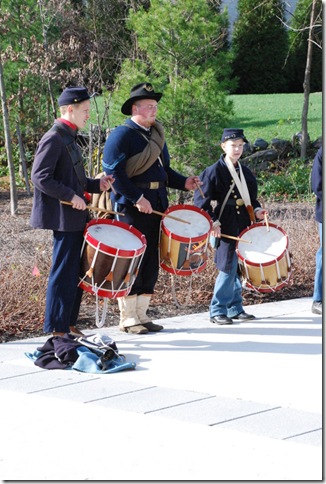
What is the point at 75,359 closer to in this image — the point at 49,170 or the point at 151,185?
the point at 49,170

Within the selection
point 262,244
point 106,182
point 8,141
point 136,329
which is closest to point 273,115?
point 8,141

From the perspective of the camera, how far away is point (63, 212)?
720 centimetres

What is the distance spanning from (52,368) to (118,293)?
779mm

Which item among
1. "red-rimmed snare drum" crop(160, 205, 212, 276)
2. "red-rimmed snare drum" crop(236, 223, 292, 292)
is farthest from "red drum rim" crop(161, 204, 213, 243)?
"red-rimmed snare drum" crop(236, 223, 292, 292)

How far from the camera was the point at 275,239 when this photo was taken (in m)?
8.37

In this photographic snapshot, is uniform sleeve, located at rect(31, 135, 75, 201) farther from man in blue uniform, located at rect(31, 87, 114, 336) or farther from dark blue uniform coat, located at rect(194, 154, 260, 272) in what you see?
dark blue uniform coat, located at rect(194, 154, 260, 272)

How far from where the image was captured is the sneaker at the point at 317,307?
8695 mm

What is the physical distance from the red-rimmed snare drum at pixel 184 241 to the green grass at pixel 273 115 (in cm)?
1298

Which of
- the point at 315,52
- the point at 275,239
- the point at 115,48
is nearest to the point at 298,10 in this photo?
the point at 315,52

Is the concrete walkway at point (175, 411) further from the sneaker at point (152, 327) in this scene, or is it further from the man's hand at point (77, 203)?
the man's hand at point (77, 203)

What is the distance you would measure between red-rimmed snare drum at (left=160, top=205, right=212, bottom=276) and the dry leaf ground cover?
75cm

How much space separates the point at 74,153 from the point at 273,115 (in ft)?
61.9

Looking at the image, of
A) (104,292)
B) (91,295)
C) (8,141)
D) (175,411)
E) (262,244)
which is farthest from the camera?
(8,141)

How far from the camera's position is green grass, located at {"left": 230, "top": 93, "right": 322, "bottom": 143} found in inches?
893
